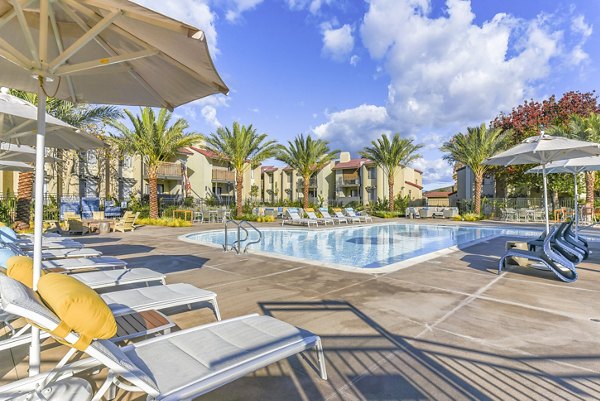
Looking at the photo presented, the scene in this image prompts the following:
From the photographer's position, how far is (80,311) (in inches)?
73.6

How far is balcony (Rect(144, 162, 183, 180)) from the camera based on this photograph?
94.9 ft

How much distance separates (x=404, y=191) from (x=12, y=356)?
1632 inches

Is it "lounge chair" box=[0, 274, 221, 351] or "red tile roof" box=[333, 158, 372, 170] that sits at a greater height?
"red tile roof" box=[333, 158, 372, 170]

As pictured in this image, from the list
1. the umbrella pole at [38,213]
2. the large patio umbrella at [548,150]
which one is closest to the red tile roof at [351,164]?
the large patio umbrella at [548,150]

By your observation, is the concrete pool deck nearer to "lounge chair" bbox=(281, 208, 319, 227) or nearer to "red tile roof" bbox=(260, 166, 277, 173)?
"lounge chair" bbox=(281, 208, 319, 227)

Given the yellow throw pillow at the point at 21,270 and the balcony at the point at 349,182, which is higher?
the balcony at the point at 349,182

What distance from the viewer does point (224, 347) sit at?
7.98ft

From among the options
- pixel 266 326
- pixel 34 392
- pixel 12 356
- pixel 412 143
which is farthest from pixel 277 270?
pixel 412 143

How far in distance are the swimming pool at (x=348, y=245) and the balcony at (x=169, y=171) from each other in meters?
16.0

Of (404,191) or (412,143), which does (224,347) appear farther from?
(404,191)

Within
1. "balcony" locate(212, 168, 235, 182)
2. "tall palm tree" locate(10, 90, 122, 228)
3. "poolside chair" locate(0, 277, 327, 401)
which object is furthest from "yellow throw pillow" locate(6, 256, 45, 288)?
"balcony" locate(212, 168, 235, 182)

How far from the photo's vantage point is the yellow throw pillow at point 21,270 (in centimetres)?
257

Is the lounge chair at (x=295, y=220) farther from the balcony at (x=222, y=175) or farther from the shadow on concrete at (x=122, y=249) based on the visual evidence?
the balcony at (x=222, y=175)

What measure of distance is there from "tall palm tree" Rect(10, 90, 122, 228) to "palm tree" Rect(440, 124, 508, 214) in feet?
78.1
